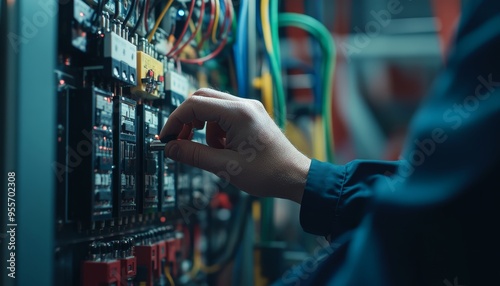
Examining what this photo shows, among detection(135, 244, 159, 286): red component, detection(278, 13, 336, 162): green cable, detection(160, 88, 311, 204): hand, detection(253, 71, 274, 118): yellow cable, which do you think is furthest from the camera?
detection(278, 13, 336, 162): green cable

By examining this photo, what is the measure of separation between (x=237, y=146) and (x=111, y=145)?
0.23 metres

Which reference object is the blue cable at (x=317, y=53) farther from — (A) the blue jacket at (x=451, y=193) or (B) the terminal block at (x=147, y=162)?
(A) the blue jacket at (x=451, y=193)

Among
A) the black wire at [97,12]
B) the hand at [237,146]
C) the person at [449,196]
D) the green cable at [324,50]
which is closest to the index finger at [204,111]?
the hand at [237,146]

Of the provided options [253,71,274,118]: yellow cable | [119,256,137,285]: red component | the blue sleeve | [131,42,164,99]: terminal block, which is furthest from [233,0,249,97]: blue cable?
[119,256,137,285]: red component

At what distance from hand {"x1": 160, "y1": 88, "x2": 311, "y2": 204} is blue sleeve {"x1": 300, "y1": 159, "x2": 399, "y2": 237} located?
4 cm

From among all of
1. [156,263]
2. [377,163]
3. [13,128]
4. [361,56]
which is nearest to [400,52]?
[361,56]

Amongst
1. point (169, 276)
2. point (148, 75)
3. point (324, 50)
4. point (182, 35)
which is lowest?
point (169, 276)

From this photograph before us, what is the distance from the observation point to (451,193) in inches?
24.7

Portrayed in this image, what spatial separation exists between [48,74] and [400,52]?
2.21 meters

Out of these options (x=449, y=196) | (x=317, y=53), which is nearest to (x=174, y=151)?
(x=449, y=196)

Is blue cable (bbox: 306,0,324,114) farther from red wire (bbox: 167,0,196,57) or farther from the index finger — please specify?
the index finger

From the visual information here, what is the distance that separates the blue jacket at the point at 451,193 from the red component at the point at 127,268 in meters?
0.44

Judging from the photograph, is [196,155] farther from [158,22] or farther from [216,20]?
[216,20]

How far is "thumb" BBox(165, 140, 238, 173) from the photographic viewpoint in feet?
3.19
